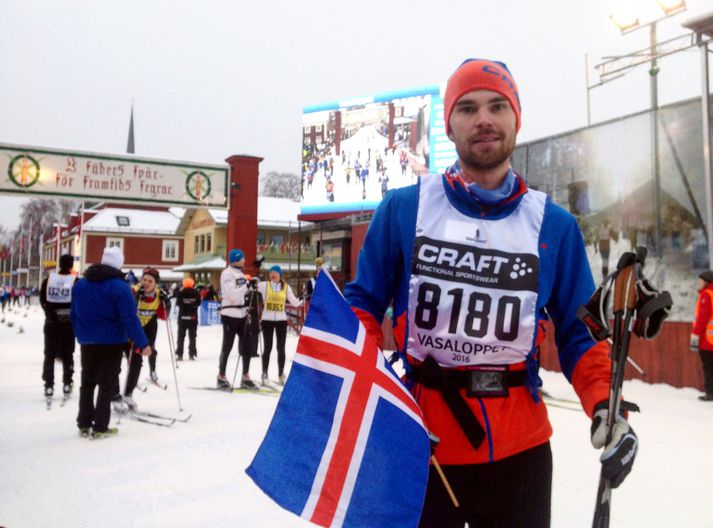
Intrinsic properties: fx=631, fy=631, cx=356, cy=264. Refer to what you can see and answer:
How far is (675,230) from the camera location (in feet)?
42.7

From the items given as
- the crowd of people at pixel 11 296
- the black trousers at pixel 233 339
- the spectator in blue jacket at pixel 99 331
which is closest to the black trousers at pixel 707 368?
the black trousers at pixel 233 339

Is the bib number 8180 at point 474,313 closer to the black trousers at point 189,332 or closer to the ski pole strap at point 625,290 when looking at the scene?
the ski pole strap at point 625,290

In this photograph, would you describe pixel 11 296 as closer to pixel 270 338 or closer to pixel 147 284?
pixel 270 338

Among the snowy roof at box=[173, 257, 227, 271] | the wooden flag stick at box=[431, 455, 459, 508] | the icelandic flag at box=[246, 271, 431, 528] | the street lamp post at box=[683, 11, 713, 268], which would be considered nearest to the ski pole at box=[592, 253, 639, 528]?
the wooden flag stick at box=[431, 455, 459, 508]

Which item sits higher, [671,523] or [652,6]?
[652,6]

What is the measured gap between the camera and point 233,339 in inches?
383

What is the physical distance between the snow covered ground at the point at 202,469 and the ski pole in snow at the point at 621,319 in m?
2.58

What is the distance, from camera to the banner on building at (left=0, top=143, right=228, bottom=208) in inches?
493

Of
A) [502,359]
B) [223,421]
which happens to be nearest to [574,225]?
[502,359]

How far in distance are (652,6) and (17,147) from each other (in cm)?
1639

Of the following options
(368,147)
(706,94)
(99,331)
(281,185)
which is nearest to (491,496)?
(99,331)

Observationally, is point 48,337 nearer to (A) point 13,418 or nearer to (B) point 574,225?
(A) point 13,418

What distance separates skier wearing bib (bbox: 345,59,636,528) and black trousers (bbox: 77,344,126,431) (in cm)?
525

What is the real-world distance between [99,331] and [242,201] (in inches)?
387
